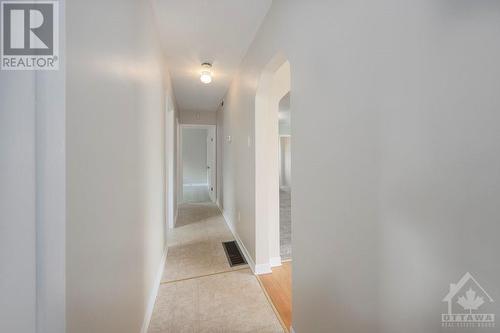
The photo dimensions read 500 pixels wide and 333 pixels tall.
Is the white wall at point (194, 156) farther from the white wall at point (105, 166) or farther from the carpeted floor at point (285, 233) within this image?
the white wall at point (105, 166)

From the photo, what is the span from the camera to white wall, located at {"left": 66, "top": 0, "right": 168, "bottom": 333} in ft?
2.03

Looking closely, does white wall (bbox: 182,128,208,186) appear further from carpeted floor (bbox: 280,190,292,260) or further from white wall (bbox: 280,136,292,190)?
carpeted floor (bbox: 280,190,292,260)

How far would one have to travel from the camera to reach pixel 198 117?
525 centimetres

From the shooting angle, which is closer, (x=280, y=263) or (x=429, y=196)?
(x=429, y=196)

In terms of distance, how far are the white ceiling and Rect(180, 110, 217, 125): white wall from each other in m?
1.87

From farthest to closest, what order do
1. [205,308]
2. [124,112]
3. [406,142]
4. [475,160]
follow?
[205,308] < [124,112] < [406,142] < [475,160]

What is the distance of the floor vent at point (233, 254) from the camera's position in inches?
97.7

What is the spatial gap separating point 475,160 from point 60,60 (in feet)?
3.72

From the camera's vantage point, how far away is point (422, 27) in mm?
596

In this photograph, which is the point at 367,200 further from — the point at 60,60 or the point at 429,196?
the point at 60,60

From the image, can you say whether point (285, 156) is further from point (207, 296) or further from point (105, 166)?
point (105, 166)

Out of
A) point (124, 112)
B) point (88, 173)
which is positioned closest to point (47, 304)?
point (88, 173)

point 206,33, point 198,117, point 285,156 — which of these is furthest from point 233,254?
point 285,156

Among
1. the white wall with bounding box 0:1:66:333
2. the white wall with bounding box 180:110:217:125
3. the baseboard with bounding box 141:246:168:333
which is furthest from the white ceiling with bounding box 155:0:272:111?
the baseboard with bounding box 141:246:168:333
